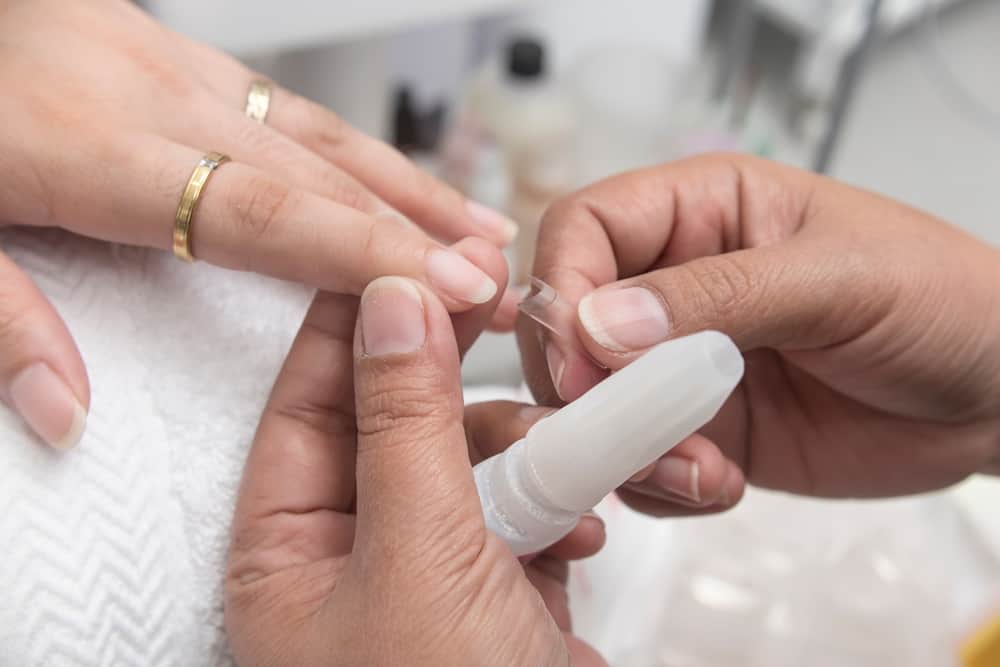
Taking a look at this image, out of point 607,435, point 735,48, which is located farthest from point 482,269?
point 735,48

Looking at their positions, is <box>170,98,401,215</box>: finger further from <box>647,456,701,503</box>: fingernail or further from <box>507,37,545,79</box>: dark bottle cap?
<box>507,37,545,79</box>: dark bottle cap

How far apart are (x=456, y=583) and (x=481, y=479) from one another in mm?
53

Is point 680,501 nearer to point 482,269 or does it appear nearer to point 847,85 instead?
point 482,269

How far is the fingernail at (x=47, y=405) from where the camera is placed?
0.41 meters

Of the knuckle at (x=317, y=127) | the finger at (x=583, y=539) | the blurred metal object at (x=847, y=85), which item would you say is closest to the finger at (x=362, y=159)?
the knuckle at (x=317, y=127)

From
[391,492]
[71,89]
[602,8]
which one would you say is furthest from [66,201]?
[602,8]

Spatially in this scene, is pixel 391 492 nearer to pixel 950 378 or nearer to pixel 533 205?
pixel 950 378

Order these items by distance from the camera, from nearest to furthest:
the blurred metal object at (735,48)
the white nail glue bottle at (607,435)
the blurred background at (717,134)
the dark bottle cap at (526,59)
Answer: the white nail glue bottle at (607,435)
the blurred background at (717,134)
the dark bottle cap at (526,59)
the blurred metal object at (735,48)

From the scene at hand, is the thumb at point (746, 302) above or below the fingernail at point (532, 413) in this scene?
above

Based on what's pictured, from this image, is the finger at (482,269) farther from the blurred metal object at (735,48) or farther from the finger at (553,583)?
the blurred metal object at (735,48)

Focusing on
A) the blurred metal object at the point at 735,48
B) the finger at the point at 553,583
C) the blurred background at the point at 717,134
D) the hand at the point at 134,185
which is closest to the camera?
the hand at the point at 134,185

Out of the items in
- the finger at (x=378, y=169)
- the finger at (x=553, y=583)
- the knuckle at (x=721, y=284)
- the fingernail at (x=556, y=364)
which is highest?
the knuckle at (x=721, y=284)

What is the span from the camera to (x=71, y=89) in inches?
18.9

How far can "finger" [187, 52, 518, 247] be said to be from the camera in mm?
594
